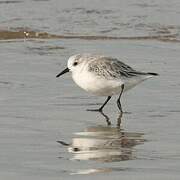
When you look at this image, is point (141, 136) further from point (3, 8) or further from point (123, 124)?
point (3, 8)

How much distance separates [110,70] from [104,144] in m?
2.10

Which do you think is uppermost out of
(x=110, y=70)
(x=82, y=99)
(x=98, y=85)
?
(x=110, y=70)

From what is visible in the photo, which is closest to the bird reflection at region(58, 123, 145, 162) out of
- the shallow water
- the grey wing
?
the shallow water

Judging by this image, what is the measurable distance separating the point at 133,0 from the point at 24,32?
3.21 metres

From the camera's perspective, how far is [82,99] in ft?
31.5

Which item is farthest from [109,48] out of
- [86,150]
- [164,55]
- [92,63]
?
[86,150]

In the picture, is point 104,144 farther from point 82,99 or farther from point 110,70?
point 82,99

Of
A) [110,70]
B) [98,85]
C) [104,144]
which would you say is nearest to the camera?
[104,144]

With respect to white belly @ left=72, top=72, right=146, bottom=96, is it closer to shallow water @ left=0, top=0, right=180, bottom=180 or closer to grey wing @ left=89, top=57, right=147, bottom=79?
grey wing @ left=89, top=57, right=147, bottom=79

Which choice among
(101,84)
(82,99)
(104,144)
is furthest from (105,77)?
(104,144)

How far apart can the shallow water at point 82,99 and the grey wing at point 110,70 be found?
12.3 inches

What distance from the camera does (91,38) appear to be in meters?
13.3

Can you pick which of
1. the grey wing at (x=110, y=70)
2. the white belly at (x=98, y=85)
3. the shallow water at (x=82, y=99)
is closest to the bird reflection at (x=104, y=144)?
the shallow water at (x=82, y=99)

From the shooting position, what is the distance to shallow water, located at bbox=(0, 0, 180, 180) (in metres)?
6.62
